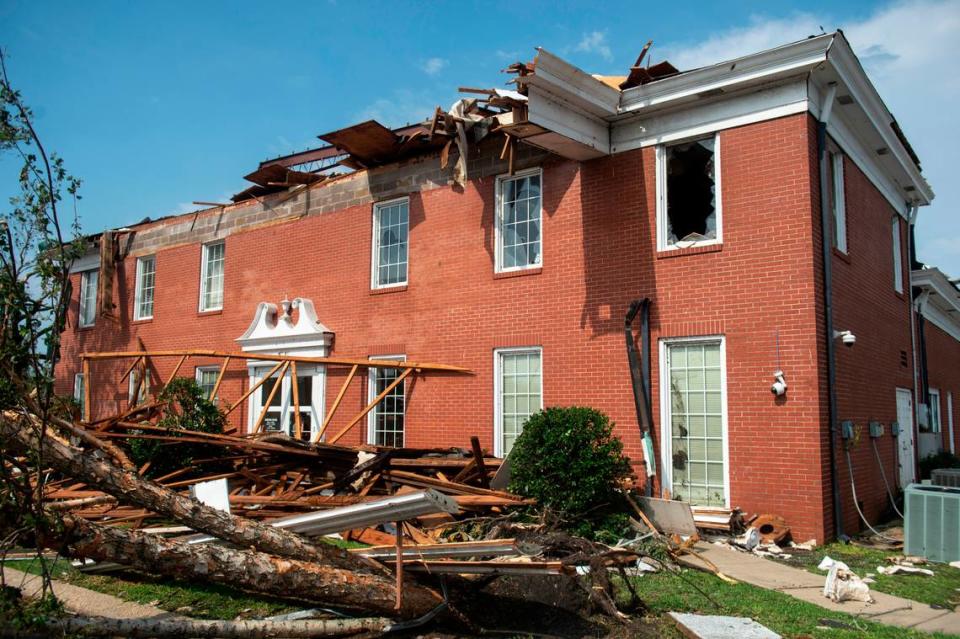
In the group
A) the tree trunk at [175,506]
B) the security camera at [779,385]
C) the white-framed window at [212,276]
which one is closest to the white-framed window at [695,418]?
the security camera at [779,385]

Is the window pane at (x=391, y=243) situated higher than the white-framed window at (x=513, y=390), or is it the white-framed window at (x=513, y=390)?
the window pane at (x=391, y=243)

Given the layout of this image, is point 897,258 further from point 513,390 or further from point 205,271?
point 205,271

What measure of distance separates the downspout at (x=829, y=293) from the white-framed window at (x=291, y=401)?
9.04 metres

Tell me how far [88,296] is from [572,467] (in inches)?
690

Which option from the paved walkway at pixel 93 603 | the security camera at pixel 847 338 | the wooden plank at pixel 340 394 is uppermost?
the security camera at pixel 847 338

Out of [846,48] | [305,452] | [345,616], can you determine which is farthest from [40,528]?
[846,48]

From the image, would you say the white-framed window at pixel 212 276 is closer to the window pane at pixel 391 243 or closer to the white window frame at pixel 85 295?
the window pane at pixel 391 243

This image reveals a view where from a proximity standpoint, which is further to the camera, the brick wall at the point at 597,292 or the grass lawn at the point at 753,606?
the brick wall at the point at 597,292

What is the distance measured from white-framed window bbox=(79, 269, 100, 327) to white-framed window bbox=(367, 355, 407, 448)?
11265 millimetres

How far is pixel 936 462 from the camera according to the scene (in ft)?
52.2

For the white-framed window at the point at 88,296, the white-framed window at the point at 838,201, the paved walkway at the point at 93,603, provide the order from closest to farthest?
the paved walkway at the point at 93,603 < the white-framed window at the point at 838,201 < the white-framed window at the point at 88,296

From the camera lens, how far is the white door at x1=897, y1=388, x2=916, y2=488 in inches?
557

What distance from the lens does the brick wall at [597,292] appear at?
10.2 m

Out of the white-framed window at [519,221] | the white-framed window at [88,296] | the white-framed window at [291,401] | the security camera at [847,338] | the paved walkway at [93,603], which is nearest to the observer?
the paved walkway at [93,603]
